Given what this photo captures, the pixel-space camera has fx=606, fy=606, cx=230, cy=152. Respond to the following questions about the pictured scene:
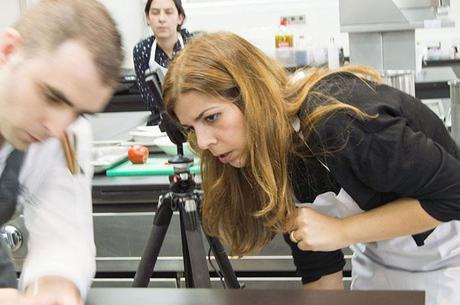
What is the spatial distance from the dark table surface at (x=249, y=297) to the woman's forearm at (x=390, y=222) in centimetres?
27

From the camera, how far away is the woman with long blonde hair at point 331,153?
105 centimetres

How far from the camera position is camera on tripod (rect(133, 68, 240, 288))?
1.43 m

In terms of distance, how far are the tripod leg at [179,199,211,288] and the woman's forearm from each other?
0.41 m

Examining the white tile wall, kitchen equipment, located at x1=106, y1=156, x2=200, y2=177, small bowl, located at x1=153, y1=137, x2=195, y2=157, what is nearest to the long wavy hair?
kitchen equipment, located at x1=106, y1=156, x2=200, y2=177

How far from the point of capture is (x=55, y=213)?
102 cm

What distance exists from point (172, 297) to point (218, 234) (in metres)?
0.47

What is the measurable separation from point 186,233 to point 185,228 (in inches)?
0.5

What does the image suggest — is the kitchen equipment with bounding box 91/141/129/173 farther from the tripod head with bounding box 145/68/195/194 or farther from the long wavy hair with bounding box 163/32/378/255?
the long wavy hair with bounding box 163/32/378/255

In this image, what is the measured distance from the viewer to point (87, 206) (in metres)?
1.07

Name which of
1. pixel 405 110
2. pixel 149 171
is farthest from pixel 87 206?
pixel 149 171

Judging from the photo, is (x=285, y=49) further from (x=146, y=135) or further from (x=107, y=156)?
(x=107, y=156)

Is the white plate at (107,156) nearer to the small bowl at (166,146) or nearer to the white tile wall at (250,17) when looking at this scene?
the small bowl at (166,146)

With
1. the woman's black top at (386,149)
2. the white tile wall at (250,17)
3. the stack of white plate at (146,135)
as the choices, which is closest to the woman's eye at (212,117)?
the woman's black top at (386,149)

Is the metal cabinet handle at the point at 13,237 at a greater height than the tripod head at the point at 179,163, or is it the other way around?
the tripod head at the point at 179,163
